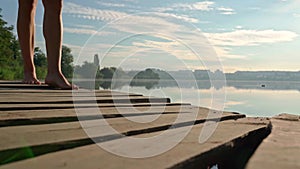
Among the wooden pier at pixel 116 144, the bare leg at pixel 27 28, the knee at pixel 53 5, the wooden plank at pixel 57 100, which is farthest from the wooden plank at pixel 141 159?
the bare leg at pixel 27 28

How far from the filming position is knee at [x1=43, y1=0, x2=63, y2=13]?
3172mm

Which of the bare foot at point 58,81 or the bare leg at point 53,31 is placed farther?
the bare foot at point 58,81

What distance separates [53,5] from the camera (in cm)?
319

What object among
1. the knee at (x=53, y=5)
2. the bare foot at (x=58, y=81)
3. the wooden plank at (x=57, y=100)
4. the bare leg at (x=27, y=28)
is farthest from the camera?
the bare leg at (x=27, y=28)

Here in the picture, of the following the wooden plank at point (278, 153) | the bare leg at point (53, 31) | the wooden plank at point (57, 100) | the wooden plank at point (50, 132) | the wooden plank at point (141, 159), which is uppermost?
the bare leg at point (53, 31)

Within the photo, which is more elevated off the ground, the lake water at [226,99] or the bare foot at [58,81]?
the bare foot at [58,81]

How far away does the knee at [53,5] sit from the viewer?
3.17 metres

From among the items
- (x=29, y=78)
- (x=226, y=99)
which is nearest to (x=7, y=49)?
(x=226, y=99)

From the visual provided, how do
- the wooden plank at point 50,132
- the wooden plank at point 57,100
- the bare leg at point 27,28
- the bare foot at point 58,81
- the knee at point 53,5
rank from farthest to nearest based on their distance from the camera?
the bare leg at point 27,28, the bare foot at point 58,81, the knee at point 53,5, the wooden plank at point 57,100, the wooden plank at point 50,132

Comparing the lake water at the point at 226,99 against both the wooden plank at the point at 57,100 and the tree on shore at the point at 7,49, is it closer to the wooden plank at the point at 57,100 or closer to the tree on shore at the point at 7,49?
the wooden plank at the point at 57,100

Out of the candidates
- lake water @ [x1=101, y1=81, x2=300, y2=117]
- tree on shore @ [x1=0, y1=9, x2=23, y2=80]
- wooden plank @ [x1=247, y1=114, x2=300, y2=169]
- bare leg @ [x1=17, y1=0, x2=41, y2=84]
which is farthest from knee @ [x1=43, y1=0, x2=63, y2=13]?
tree on shore @ [x1=0, y1=9, x2=23, y2=80]

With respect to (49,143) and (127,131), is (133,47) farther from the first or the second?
(49,143)

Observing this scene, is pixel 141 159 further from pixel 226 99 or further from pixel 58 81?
pixel 226 99

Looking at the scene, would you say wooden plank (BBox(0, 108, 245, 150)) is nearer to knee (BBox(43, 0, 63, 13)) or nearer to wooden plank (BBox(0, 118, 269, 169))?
wooden plank (BBox(0, 118, 269, 169))
